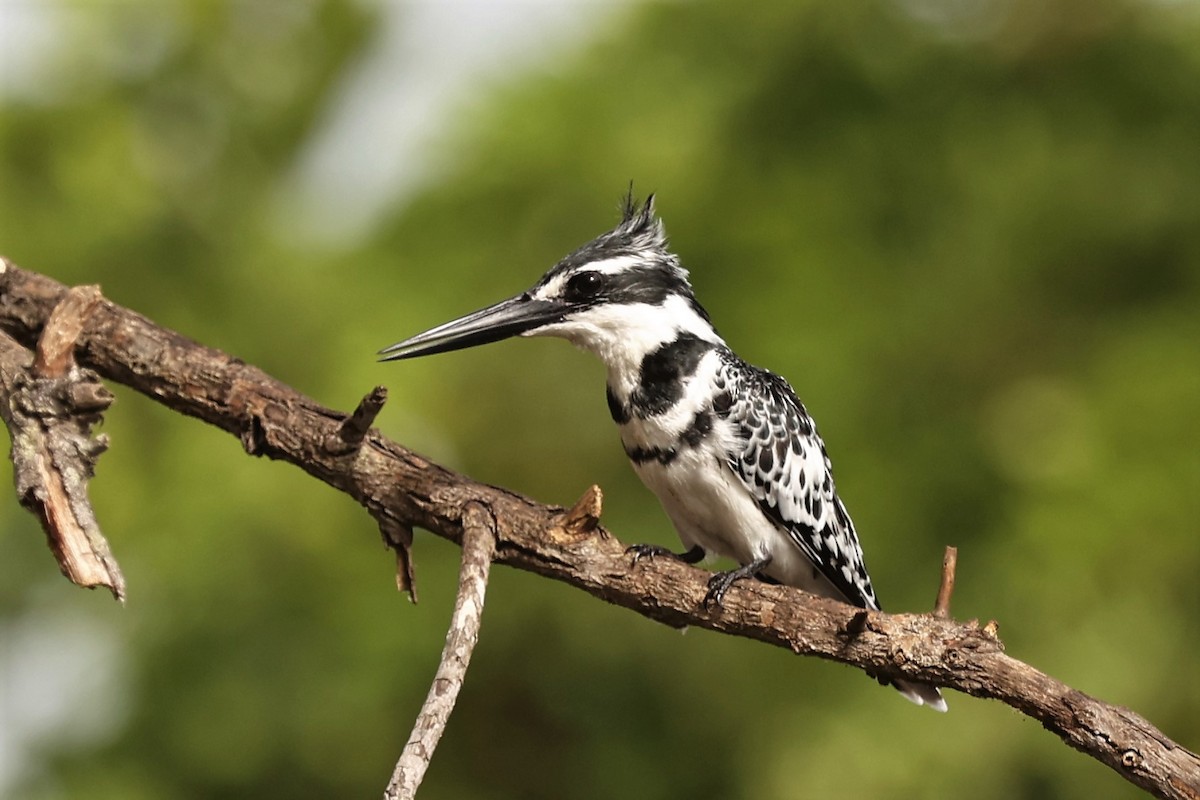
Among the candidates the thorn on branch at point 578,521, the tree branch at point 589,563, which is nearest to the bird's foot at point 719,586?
the tree branch at point 589,563

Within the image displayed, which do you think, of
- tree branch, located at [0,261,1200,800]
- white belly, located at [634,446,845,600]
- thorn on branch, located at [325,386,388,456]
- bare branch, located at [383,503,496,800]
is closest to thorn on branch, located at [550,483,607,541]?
tree branch, located at [0,261,1200,800]

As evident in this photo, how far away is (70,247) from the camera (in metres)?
4.34

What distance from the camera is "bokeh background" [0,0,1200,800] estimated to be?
3758 mm

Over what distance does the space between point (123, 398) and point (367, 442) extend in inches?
85.1

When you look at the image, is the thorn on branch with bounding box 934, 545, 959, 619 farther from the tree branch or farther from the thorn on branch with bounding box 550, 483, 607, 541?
the thorn on branch with bounding box 550, 483, 607, 541

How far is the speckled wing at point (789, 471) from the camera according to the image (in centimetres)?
264

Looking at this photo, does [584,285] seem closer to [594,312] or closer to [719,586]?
[594,312]

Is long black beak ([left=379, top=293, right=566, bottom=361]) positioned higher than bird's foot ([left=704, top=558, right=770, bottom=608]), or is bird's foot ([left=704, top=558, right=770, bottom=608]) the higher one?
long black beak ([left=379, top=293, right=566, bottom=361])

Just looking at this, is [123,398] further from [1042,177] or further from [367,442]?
[1042,177]

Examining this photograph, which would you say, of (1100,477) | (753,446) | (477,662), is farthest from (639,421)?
(1100,477)

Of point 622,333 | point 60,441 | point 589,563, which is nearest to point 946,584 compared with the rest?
point 589,563

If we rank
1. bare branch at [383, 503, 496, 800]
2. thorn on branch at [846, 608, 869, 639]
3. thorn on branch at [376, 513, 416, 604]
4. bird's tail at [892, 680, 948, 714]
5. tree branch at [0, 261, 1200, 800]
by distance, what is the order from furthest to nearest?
bird's tail at [892, 680, 948, 714]
thorn on branch at [376, 513, 416, 604]
thorn on branch at [846, 608, 869, 639]
tree branch at [0, 261, 1200, 800]
bare branch at [383, 503, 496, 800]

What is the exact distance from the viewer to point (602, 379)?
398 centimetres

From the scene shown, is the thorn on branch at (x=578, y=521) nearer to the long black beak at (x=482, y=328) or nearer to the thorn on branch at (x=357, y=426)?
the thorn on branch at (x=357, y=426)
